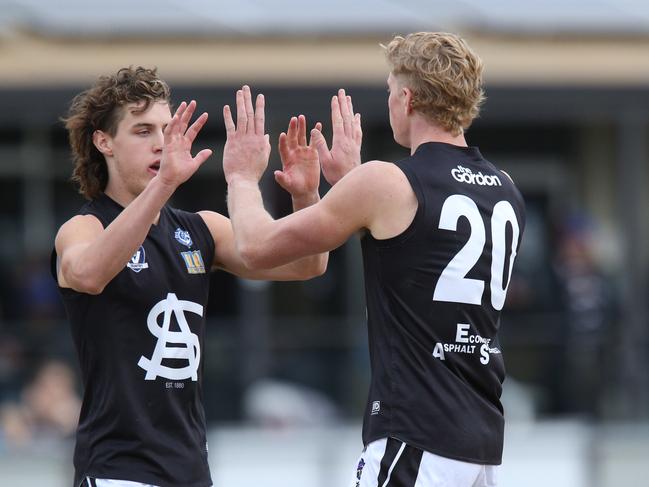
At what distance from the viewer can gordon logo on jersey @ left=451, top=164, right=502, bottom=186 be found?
4094 millimetres

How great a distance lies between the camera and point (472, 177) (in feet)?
13.6

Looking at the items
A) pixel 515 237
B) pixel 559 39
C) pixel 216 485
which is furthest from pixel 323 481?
pixel 559 39

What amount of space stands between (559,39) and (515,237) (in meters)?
9.37

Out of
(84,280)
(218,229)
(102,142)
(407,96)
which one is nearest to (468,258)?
(407,96)

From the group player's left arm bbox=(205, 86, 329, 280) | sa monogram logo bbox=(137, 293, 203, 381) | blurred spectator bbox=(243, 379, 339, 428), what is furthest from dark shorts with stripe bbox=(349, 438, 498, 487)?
blurred spectator bbox=(243, 379, 339, 428)

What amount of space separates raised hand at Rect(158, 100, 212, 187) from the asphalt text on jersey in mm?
979

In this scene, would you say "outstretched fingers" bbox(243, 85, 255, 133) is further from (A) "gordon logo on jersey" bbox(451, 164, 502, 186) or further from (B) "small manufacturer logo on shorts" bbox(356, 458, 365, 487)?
(B) "small manufacturer logo on shorts" bbox(356, 458, 365, 487)

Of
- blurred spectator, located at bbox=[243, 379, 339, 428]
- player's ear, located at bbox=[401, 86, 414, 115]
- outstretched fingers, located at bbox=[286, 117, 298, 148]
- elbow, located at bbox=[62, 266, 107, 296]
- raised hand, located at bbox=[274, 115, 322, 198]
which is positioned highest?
player's ear, located at bbox=[401, 86, 414, 115]

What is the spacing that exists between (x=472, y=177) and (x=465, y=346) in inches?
21.2

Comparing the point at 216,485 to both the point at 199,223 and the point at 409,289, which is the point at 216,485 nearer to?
the point at 199,223

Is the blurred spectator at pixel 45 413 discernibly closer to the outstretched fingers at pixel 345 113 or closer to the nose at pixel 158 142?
the nose at pixel 158 142

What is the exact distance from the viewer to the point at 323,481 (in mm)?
8852

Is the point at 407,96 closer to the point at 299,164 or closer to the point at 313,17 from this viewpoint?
the point at 299,164

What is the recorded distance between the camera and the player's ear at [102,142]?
4.59 meters
